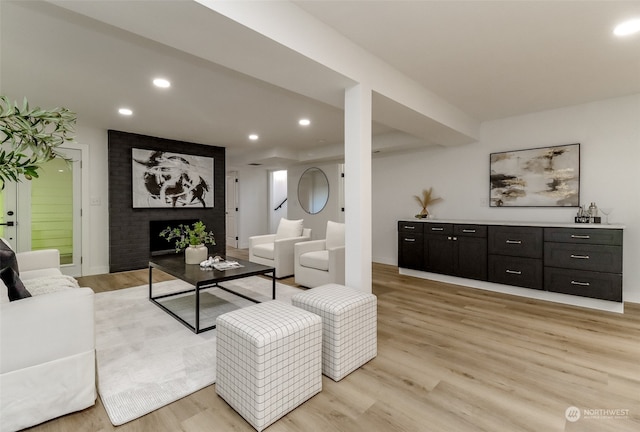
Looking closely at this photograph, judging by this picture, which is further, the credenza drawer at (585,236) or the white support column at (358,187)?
the credenza drawer at (585,236)

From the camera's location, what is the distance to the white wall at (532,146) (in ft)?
11.5

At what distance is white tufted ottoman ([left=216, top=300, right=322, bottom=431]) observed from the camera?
1.53m

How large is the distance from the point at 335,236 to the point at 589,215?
306 centimetres

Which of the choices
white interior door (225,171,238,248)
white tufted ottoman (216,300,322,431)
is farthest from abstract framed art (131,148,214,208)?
white tufted ottoman (216,300,322,431)

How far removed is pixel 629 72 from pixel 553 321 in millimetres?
2482

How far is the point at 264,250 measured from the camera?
4.78m

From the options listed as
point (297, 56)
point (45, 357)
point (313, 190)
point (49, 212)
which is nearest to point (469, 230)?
point (297, 56)

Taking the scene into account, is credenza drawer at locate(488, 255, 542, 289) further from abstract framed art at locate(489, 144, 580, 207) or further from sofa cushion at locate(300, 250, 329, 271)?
sofa cushion at locate(300, 250, 329, 271)

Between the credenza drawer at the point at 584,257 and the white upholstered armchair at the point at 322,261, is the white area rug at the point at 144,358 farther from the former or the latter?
the credenza drawer at the point at 584,257

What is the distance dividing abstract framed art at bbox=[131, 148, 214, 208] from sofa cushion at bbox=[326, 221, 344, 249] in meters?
3.05

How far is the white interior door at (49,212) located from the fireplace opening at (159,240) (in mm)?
992

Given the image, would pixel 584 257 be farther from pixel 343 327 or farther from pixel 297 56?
pixel 297 56

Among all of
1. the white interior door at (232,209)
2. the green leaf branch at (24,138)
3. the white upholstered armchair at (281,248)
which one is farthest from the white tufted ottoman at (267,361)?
the white interior door at (232,209)

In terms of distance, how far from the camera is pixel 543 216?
4.09 m
